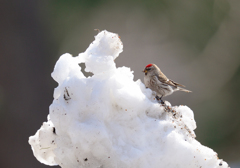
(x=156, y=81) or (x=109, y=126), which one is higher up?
(x=156, y=81)

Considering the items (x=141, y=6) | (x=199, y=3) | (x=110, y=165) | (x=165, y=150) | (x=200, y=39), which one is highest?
(x=199, y=3)

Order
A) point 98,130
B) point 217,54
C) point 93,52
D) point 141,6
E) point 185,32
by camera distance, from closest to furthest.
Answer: point 98,130
point 93,52
point 141,6
point 185,32
point 217,54

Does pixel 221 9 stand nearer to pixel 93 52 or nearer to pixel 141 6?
pixel 141 6

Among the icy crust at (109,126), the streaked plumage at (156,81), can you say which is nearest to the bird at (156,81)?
the streaked plumage at (156,81)

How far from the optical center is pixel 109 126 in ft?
2.95

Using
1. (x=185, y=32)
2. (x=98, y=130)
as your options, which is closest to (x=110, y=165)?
(x=98, y=130)

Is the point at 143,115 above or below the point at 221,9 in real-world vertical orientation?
below

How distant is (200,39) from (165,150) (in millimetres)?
3440

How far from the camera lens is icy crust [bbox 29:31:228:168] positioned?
34.0 inches

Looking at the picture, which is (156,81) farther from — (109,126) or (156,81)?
(109,126)

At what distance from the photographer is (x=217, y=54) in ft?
13.9

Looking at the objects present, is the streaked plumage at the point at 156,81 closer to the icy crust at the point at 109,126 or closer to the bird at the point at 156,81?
the bird at the point at 156,81

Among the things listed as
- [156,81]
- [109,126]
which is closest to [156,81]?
[156,81]

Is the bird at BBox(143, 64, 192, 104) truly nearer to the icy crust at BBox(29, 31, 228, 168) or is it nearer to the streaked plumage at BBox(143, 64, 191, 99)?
the streaked plumage at BBox(143, 64, 191, 99)
